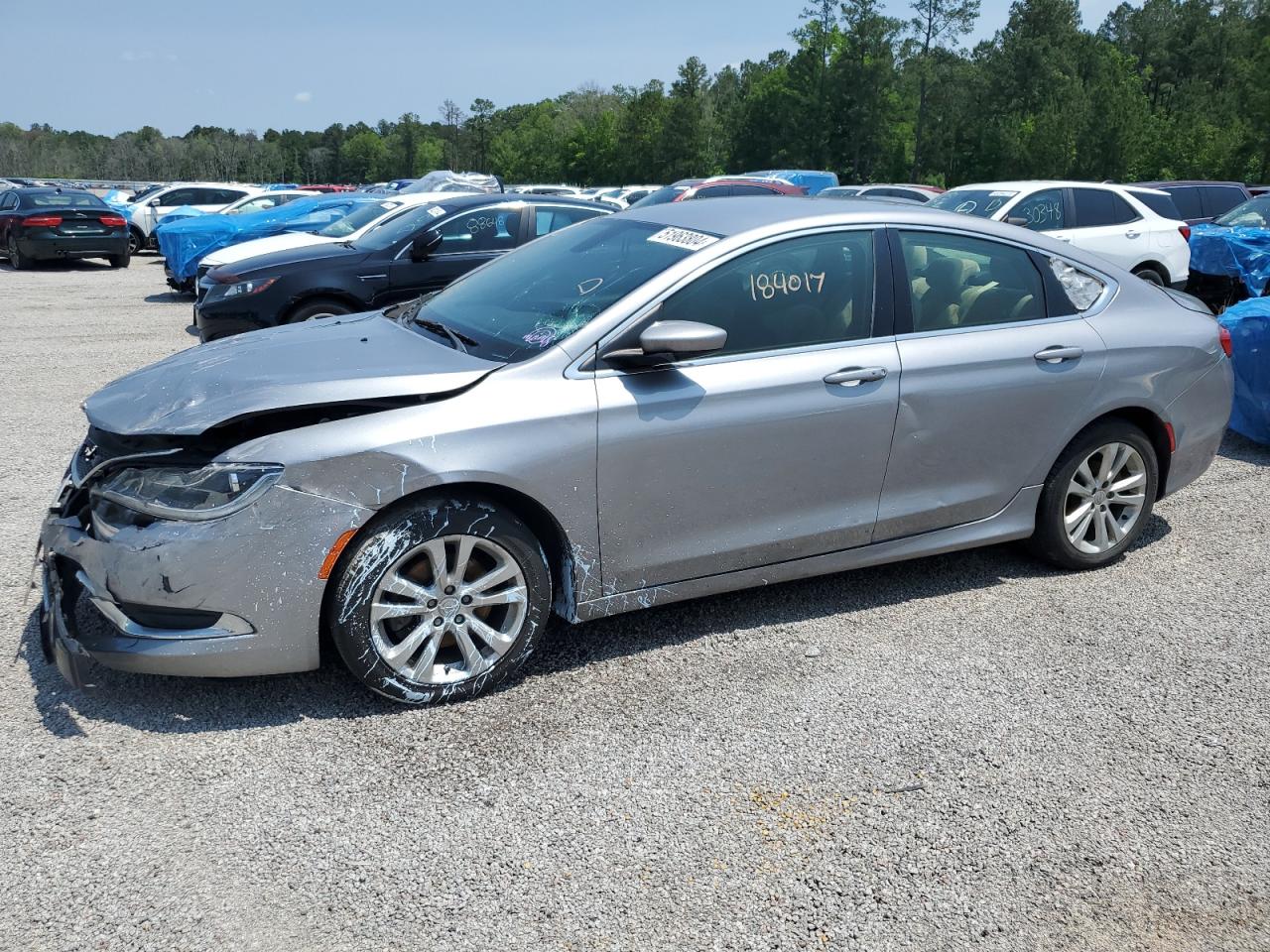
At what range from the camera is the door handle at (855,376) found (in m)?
4.16

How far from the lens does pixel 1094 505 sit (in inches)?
195

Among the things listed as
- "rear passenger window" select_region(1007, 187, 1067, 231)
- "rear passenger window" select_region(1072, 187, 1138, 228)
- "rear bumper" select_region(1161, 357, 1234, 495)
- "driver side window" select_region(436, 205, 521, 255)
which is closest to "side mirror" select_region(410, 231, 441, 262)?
"driver side window" select_region(436, 205, 521, 255)

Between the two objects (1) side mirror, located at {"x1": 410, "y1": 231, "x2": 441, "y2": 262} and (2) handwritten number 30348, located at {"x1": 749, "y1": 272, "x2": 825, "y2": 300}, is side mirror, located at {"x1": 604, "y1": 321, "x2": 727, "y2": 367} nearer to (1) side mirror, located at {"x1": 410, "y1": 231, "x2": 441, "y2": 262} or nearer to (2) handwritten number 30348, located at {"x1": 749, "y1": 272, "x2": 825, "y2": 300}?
(2) handwritten number 30348, located at {"x1": 749, "y1": 272, "x2": 825, "y2": 300}

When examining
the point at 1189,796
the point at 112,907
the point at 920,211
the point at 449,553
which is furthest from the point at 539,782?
the point at 920,211

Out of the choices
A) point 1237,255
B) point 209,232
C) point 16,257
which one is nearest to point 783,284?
point 1237,255

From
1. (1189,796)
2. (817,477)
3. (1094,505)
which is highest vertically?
(817,477)

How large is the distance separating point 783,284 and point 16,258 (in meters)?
20.3

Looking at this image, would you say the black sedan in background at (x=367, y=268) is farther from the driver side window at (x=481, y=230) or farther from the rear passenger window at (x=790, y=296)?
the rear passenger window at (x=790, y=296)

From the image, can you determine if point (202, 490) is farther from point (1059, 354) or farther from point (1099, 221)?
point (1099, 221)

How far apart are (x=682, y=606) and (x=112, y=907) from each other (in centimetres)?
248

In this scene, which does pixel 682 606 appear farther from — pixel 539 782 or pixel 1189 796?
pixel 1189 796

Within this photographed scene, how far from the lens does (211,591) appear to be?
10.9ft

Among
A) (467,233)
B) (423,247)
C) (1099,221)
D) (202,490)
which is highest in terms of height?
(1099,221)

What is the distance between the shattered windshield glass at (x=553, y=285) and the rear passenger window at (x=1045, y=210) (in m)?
8.55
